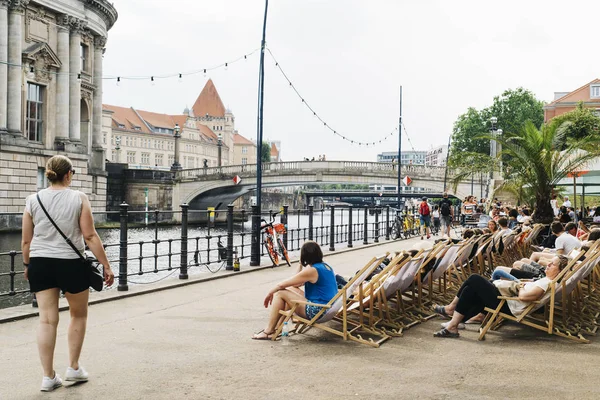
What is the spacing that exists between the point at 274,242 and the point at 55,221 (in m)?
10.1

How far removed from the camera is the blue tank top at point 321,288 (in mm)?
6742

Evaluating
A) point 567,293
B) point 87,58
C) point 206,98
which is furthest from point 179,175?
point 206,98

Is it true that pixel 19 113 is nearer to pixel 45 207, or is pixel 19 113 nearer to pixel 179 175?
pixel 179 175

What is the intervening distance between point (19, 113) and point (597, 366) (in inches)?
1606

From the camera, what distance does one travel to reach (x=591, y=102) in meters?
70.3

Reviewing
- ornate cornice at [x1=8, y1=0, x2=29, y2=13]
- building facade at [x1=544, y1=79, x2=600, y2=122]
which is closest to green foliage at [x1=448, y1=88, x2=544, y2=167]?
building facade at [x1=544, y1=79, x2=600, y2=122]

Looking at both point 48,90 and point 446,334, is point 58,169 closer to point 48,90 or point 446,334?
point 446,334

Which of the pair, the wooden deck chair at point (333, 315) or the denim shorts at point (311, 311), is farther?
the denim shorts at point (311, 311)

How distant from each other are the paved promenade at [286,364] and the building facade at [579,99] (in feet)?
226

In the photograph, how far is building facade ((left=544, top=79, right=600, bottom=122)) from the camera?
70.4 metres

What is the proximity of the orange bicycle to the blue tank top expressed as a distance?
7.57 metres

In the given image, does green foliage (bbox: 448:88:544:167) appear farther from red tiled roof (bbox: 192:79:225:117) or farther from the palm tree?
red tiled roof (bbox: 192:79:225:117)

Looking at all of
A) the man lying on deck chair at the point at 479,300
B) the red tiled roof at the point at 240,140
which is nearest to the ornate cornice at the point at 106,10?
the man lying on deck chair at the point at 479,300

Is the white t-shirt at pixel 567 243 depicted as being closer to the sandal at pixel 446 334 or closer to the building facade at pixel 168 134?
the sandal at pixel 446 334
